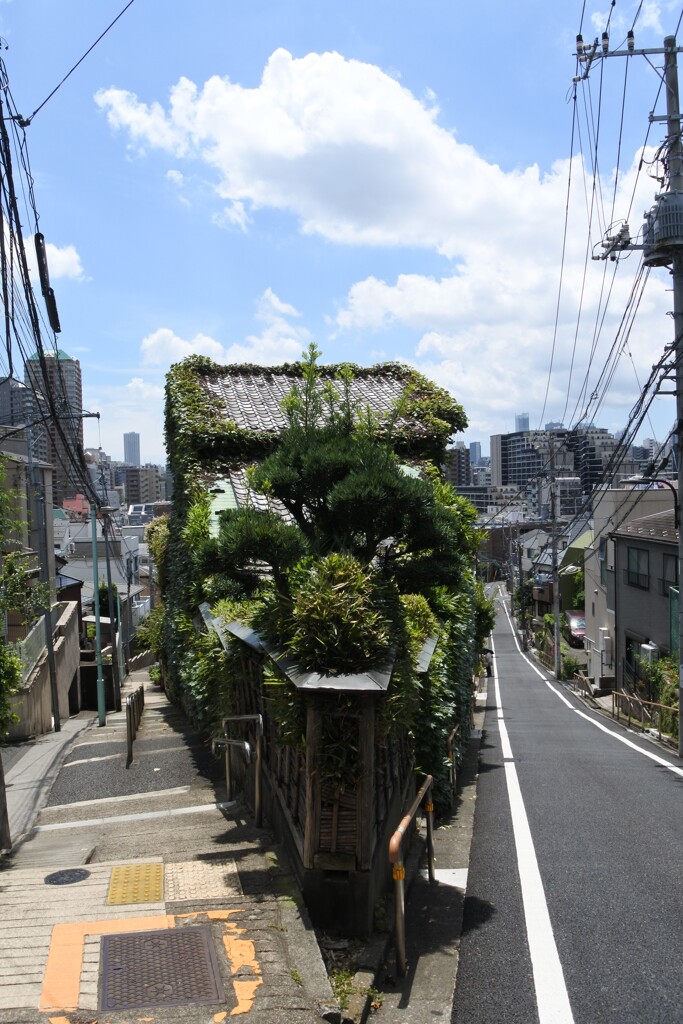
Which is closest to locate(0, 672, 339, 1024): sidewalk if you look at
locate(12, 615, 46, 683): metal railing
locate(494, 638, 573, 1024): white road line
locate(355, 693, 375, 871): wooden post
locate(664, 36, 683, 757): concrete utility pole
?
locate(355, 693, 375, 871): wooden post

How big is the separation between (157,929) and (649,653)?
26.9m

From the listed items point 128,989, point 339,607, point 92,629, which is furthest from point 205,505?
point 92,629

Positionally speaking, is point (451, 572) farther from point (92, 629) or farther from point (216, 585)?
point (92, 629)

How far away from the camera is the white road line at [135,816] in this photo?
10.2 meters

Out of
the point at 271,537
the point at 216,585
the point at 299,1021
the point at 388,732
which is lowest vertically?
the point at 299,1021

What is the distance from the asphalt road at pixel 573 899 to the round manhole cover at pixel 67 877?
9.93 feet

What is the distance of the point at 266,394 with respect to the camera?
18625 mm

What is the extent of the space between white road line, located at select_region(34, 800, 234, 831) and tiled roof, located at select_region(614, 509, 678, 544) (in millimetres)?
22424

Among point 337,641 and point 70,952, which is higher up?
point 337,641

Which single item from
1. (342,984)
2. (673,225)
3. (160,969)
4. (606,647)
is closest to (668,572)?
(606,647)

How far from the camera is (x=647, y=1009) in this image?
5.00 meters

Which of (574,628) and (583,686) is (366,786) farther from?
(574,628)

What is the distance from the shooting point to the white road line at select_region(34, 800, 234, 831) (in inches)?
400

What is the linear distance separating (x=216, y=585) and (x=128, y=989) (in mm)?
3933
